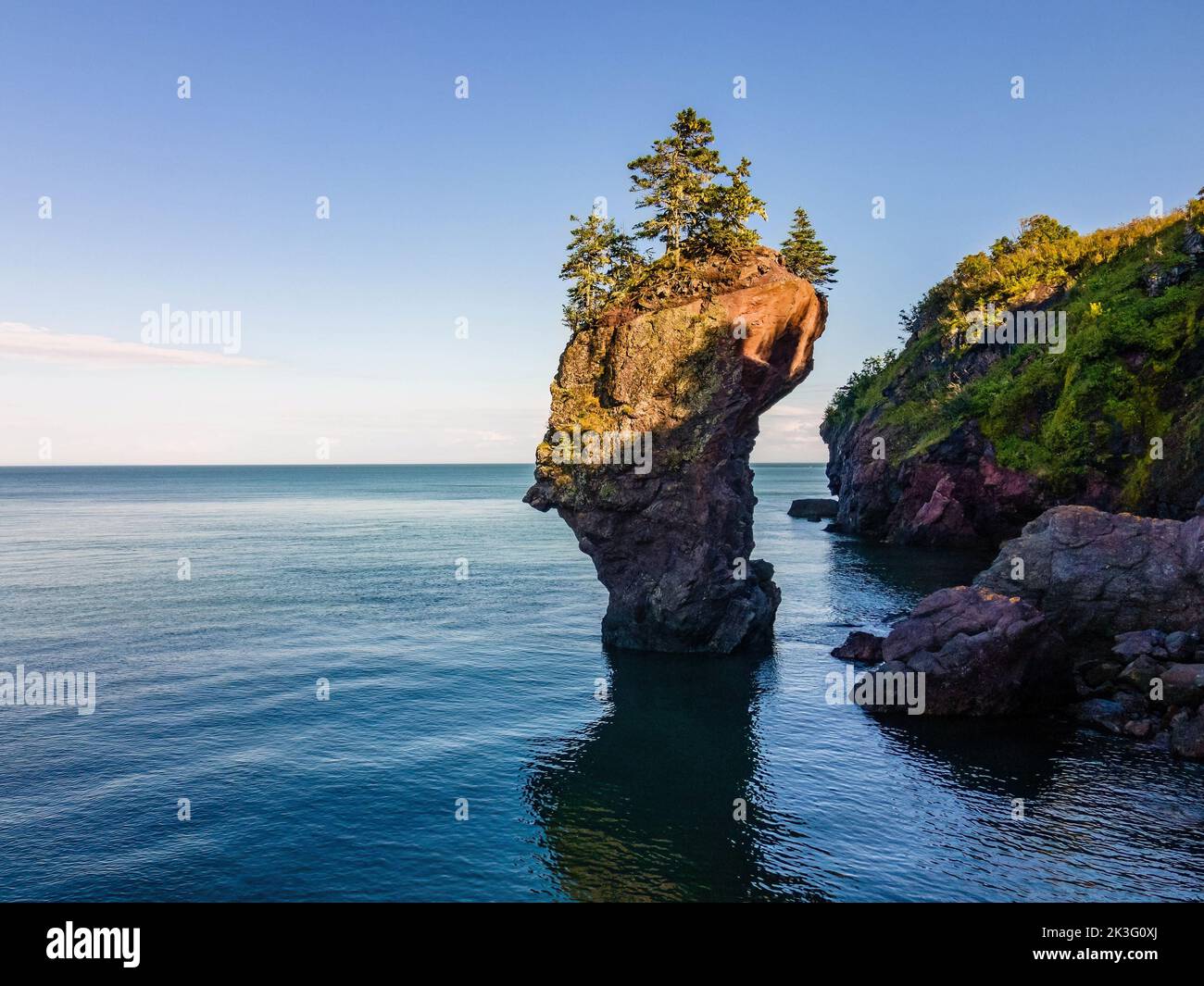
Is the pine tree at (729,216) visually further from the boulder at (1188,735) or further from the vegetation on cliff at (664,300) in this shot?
the boulder at (1188,735)

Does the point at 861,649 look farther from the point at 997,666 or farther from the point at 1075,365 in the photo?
the point at 1075,365

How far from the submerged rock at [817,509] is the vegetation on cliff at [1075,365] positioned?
105 feet

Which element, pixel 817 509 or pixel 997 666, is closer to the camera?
pixel 997 666

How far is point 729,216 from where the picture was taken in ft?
180

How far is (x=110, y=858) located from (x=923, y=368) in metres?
110

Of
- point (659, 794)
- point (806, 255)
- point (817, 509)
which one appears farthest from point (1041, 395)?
point (817, 509)

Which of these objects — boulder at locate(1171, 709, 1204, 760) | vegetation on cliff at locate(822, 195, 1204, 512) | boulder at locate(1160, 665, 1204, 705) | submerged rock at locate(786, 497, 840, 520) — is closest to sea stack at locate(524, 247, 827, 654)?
boulder at locate(1160, 665, 1204, 705)

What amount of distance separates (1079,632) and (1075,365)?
39547 mm

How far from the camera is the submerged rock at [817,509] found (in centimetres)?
15062

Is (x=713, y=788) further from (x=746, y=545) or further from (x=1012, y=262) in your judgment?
(x=1012, y=262)

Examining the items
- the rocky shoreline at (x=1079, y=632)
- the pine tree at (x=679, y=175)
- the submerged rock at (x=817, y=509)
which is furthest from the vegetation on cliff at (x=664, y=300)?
the submerged rock at (x=817, y=509)

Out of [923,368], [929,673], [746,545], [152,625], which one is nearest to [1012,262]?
[923,368]

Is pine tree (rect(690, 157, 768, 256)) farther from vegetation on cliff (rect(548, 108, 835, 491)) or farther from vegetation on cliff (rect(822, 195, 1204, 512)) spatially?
vegetation on cliff (rect(822, 195, 1204, 512))

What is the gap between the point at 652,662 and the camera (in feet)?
173
